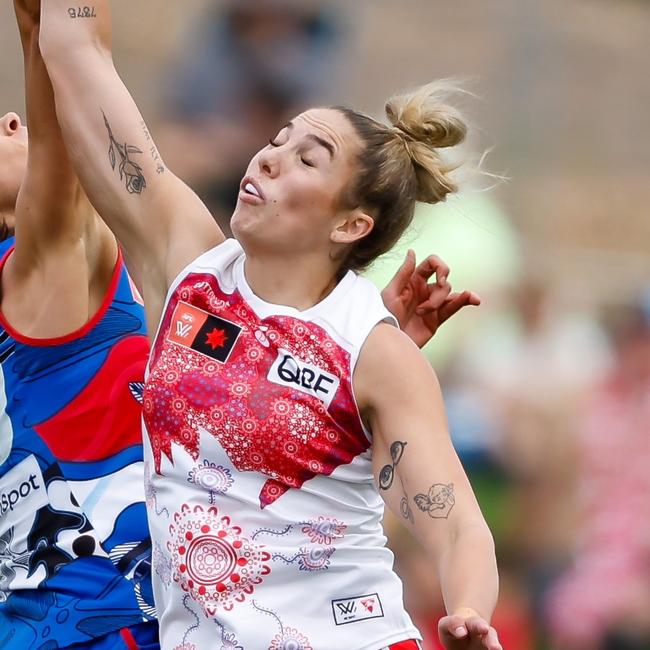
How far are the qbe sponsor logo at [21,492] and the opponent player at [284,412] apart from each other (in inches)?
16.1

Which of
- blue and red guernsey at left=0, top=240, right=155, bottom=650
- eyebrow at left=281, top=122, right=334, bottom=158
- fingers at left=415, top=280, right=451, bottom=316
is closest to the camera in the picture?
eyebrow at left=281, top=122, right=334, bottom=158

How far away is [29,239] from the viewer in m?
3.30

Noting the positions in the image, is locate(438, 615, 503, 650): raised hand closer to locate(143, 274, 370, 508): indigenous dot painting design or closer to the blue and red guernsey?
locate(143, 274, 370, 508): indigenous dot painting design

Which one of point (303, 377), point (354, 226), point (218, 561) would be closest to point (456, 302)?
point (354, 226)

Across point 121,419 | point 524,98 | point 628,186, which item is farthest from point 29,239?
point 628,186

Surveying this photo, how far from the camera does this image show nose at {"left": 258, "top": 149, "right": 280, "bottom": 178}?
2979 millimetres

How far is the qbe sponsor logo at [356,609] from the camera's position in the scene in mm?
2801

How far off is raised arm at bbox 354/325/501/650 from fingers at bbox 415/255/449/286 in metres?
0.45

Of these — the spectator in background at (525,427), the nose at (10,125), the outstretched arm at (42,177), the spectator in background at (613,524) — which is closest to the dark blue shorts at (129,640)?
the outstretched arm at (42,177)

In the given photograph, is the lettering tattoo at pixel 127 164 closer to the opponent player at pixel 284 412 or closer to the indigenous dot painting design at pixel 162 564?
the opponent player at pixel 284 412

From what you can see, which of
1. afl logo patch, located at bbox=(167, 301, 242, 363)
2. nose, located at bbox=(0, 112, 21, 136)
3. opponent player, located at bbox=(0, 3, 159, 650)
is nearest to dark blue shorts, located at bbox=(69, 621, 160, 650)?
opponent player, located at bbox=(0, 3, 159, 650)

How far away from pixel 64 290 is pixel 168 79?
13.6 ft

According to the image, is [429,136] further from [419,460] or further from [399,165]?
[419,460]

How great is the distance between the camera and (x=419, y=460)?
276 cm
